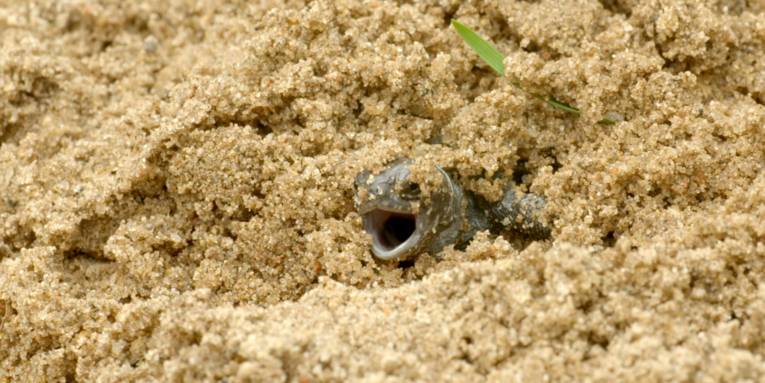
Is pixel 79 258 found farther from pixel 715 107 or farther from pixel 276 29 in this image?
pixel 715 107

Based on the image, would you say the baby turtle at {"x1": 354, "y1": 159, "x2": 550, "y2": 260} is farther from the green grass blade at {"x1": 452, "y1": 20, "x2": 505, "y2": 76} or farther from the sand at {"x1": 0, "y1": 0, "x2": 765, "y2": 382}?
the green grass blade at {"x1": 452, "y1": 20, "x2": 505, "y2": 76}

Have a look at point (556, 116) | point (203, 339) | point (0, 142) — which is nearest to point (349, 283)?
point (203, 339)

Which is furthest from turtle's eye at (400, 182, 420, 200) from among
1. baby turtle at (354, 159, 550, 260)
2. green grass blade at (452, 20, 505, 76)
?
green grass blade at (452, 20, 505, 76)

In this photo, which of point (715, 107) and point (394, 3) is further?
point (394, 3)

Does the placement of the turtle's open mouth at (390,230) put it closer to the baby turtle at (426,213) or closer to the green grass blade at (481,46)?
the baby turtle at (426,213)

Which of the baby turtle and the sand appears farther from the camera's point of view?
the baby turtle

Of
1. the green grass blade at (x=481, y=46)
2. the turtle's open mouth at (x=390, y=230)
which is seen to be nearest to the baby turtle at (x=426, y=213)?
the turtle's open mouth at (x=390, y=230)

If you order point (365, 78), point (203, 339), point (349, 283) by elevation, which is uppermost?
point (365, 78)
